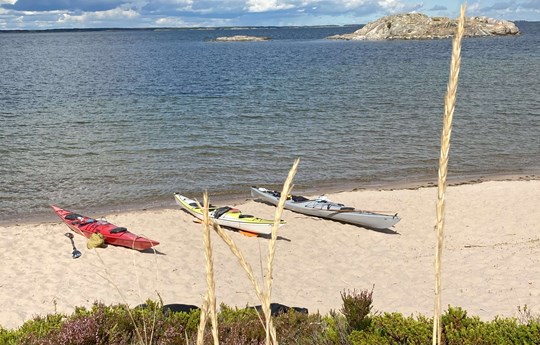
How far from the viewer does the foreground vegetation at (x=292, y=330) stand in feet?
20.5

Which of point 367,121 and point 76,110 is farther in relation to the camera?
point 76,110

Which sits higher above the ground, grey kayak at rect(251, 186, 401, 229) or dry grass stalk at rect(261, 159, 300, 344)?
A: dry grass stalk at rect(261, 159, 300, 344)

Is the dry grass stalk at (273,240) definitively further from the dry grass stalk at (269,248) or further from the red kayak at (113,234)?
the red kayak at (113,234)

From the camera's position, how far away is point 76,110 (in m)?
35.9

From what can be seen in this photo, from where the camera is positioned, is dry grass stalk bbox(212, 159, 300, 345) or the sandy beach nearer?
dry grass stalk bbox(212, 159, 300, 345)

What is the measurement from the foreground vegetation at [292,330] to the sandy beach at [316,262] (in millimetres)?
1790

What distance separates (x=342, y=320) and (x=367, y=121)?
84.0 feet

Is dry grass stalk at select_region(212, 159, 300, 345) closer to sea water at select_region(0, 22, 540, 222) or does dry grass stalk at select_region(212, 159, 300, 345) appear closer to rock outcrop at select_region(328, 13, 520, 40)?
sea water at select_region(0, 22, 540, 222)

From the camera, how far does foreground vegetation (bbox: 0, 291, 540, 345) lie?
6.24 meters

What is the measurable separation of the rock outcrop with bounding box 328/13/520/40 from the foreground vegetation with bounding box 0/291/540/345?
138588mm

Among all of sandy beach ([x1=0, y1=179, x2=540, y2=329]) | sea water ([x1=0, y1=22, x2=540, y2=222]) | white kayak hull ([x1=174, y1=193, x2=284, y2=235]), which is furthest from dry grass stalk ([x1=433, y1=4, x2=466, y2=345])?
sea water ([x1=0, y1=22, x2=540, y2=222])

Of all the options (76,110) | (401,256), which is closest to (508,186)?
(401,256)

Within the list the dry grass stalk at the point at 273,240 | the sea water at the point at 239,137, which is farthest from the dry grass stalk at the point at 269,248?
the sea water at the point at 239,137

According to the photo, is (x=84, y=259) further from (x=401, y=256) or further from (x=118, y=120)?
(x=118, y=120)
